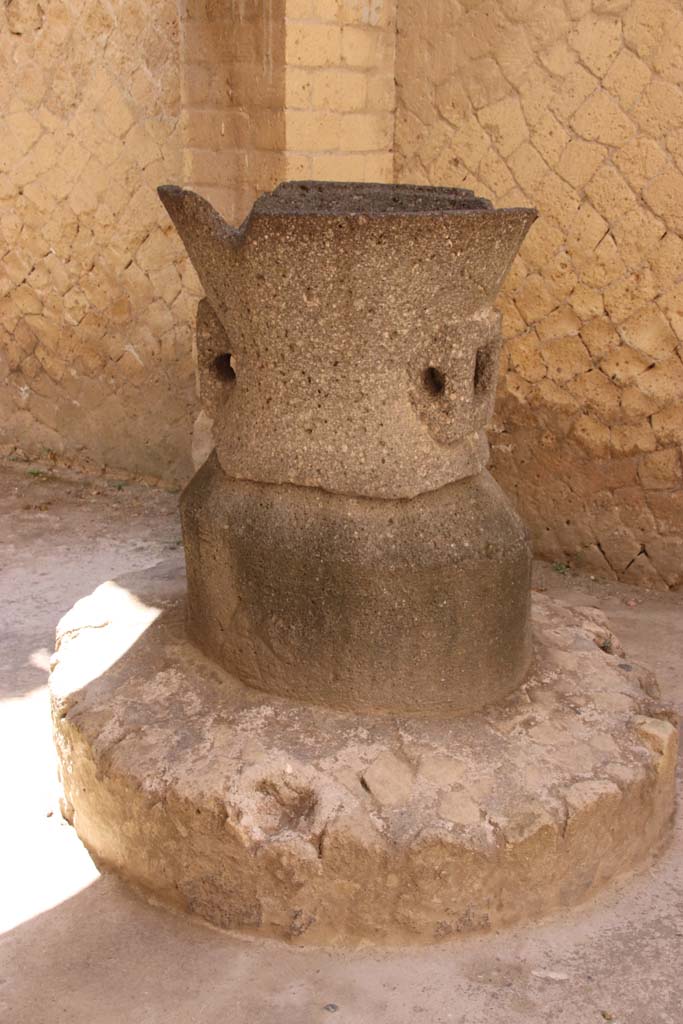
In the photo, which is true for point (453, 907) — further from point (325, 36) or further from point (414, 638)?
point (325, 36)

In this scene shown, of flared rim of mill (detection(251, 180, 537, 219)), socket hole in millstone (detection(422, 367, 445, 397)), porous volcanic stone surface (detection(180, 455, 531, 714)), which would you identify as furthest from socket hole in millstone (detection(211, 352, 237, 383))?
socket hole in millstone (detection(422, 367, 445, 397))

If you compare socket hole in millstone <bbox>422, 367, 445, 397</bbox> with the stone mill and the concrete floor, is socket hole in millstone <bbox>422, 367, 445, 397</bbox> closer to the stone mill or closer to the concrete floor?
the stone mill

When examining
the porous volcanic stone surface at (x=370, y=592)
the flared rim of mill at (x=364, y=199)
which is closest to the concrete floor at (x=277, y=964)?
the porous volcanic stone surface at (x=370, y=592)

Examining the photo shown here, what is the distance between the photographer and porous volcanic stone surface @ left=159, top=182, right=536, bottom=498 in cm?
269

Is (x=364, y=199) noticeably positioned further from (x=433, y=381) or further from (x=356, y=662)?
(x=356, y=662)

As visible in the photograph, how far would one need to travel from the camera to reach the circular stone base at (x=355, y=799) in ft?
8.71

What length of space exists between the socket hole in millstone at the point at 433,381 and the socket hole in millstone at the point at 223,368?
565mm

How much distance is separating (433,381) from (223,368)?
24.1 inches

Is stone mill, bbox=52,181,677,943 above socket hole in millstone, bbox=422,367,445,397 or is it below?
below

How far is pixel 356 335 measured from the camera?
2.78 metres

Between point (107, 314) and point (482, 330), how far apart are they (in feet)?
11.9

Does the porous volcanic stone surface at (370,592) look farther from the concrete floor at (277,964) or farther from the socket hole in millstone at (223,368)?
the concrete floor at (277,964)

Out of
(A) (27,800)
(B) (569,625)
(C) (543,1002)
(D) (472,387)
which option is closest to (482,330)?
(D) (472,387)

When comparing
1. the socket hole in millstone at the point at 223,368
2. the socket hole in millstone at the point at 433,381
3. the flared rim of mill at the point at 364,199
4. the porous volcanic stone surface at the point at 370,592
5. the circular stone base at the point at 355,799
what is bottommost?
the circular stone base at the point at 355,799
